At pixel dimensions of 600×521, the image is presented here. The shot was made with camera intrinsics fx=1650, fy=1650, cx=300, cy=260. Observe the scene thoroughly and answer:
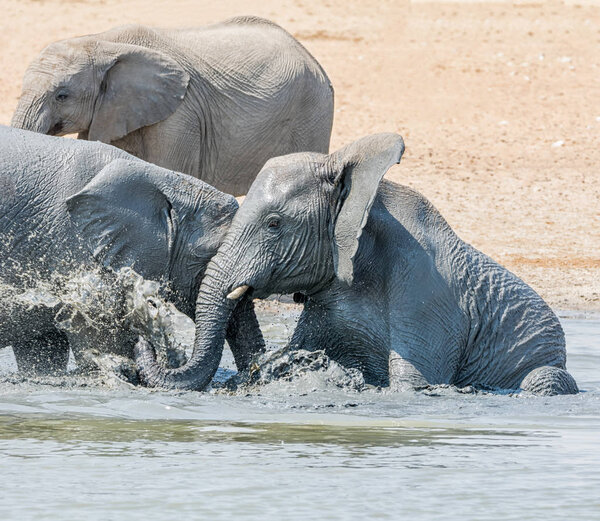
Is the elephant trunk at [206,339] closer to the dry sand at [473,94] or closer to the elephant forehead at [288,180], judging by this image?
the elephant forehead at [288,180]

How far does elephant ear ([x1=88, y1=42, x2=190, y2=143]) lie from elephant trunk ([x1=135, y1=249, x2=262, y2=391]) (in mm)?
4266

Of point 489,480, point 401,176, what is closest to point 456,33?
point 401,176

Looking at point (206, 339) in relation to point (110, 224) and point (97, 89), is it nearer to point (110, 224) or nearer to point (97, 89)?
point (110, 224)

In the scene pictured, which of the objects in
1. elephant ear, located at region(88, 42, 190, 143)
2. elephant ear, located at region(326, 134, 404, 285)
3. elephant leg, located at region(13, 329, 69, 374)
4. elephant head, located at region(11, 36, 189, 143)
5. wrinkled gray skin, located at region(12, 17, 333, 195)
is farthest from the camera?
elephant ear, located at region(88, 42, 190, 143)

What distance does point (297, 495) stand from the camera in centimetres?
625

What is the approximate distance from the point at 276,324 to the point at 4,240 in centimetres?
335

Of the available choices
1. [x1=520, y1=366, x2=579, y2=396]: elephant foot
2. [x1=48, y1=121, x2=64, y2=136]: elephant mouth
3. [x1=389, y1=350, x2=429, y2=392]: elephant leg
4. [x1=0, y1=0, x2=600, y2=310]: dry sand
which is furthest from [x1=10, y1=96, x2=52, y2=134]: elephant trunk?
[x1=520, y1=366, x2=579, y2=396]: elephant foot

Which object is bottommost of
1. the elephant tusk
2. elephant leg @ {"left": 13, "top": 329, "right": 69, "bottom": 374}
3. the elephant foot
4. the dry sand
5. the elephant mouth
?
the dry sand

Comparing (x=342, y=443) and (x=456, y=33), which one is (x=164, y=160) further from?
(x=456, y=33)

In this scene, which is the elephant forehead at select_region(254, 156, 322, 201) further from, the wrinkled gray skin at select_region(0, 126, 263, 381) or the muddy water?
the muddy water

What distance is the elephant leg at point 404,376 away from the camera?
7.79m

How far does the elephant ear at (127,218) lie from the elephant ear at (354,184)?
91 centimetres

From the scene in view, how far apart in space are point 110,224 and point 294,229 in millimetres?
980

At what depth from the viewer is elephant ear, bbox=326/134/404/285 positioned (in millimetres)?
7676
